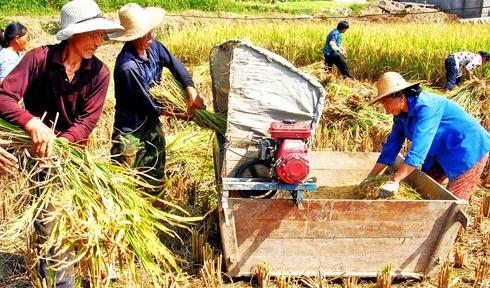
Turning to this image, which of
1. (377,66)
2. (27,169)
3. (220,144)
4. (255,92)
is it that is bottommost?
(377,66)

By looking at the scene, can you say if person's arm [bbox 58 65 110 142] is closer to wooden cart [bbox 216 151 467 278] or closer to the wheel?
wooden cart [bbox 216 151 467 278]

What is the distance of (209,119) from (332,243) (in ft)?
3.95

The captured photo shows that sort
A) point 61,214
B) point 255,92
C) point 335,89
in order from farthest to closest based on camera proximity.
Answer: point 335,89 → point 255,92 → point 61,214

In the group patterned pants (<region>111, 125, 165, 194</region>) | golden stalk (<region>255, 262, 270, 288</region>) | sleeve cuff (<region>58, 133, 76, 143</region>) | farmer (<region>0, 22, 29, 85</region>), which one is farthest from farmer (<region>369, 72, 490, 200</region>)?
farmer (<region>0, 22, 29, 85</region>)

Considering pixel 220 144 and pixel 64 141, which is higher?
pixel 64 141

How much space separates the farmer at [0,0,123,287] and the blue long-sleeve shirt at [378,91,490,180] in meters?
2.00

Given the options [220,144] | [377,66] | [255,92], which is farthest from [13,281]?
[377,66]

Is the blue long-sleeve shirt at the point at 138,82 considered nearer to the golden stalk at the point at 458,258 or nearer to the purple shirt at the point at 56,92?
the purple shirt at the point at 56,92

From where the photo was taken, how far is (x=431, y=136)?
11.6 ft

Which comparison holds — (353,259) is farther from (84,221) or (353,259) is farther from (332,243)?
(84,221)

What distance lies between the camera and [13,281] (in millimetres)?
3408

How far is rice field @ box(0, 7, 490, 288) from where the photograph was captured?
11.1 ft

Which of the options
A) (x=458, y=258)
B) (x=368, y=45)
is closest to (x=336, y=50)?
(x=368, y=45)

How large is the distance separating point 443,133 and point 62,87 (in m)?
2.58
